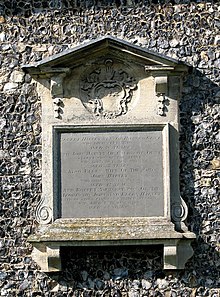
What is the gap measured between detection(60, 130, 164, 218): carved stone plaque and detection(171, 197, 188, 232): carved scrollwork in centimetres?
15

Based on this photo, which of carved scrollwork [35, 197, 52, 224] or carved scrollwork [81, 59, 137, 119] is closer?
carved scrollwork [35, 197, 52, 224]

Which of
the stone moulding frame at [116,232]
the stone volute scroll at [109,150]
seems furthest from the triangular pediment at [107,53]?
the stone moulding frame at [116,232]

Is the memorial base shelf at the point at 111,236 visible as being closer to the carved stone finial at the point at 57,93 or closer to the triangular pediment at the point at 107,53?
the carved stone finial at the point at 57,93

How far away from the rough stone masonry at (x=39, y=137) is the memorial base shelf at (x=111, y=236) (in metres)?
0.16

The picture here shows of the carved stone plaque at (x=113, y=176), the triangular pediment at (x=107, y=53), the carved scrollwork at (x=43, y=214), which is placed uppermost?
the triangular pediment at (x=107, y=53)

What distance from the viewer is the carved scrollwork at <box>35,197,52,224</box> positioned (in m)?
9.75

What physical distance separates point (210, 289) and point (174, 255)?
617 mm

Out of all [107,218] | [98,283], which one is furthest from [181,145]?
[98,283]

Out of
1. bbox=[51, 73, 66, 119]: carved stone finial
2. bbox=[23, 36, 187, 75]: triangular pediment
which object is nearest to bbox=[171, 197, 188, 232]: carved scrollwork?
bbox=[23, 36, 187, 75]: triangular pediment

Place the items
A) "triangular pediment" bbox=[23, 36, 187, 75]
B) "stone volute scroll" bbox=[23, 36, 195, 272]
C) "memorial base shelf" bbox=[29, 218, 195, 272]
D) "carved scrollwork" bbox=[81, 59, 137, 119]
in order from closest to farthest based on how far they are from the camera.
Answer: "memorial base shelf" bbox=[29, 218, 195, 272] < "stone volute scroll" bbox=[23, 36, 195, 272] < "triangular pediment" bbox=[23, 36, 187, 75] < "carved scrollwork" bbox=[81, 59, 137, 119]

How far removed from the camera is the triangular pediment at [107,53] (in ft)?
32.0

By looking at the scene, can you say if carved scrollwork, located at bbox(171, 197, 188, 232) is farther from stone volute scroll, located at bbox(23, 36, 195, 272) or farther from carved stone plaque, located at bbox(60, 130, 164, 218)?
carved stone plaque, located at bbox(60, 130, 164, 218)

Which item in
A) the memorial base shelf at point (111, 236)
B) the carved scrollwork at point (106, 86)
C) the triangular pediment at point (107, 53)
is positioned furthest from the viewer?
the carved scrollwork at point (106, 86)

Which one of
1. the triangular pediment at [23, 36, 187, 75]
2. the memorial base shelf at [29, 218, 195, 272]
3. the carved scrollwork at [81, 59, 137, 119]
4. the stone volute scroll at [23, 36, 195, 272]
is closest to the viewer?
the memorial base shelf at [29, 218, 195, 272]
